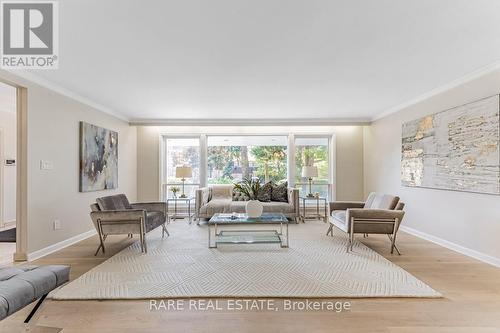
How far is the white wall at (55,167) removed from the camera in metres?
3.54

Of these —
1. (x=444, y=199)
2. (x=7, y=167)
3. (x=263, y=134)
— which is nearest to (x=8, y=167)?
(x=7, y=167)

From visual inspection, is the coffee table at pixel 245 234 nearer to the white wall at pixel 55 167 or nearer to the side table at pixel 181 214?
the side table at pixel 181 214

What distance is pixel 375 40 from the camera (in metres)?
2.60

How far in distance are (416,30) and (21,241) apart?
499cm

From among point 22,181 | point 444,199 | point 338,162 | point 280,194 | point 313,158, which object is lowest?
point 280,194

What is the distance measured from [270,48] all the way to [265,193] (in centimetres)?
379

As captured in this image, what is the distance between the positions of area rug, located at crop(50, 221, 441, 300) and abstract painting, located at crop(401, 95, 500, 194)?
1569 mm

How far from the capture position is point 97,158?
197 inches

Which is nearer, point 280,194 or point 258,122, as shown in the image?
point 280,194

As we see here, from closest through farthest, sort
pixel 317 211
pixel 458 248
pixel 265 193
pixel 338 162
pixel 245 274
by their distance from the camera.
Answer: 1. pixel 245 274
2. pixel 458 248
3. pixel 265 193
4. pixel 317 211
5. pixel 338 162

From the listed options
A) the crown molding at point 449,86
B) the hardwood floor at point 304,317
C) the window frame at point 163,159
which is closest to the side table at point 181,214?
the window frame at point 163,159

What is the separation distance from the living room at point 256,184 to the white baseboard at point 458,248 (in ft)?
0.09

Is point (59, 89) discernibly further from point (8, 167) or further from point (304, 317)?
point (304, 317)

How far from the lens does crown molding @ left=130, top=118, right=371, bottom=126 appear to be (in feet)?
21.5
